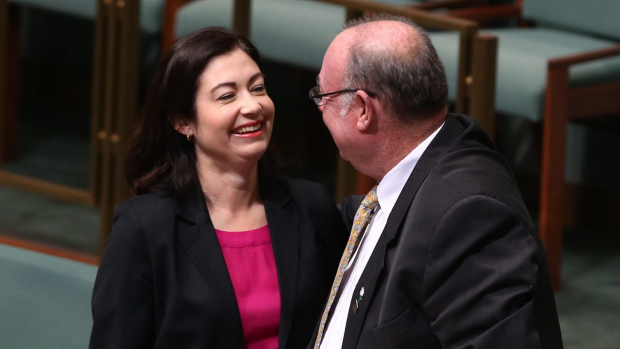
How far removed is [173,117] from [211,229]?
23 cm

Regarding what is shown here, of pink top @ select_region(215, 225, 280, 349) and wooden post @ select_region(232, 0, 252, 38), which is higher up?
wooden post @ select_region(232, 0, 252, 38)

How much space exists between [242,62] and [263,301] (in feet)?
1.50

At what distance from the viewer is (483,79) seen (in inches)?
112

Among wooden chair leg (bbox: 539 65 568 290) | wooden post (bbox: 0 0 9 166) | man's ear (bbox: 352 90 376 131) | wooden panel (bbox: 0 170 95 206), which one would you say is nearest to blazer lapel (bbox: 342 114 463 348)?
man's ear (bbox: 352 90 376 131)

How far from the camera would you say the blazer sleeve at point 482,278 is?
1.34 m

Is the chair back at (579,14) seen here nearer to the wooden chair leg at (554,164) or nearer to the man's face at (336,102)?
the wooden chair leg at (554,164)

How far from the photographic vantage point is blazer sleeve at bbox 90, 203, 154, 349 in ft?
5.49

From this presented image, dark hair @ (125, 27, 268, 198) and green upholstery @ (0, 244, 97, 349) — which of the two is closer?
dark hair @ (125, 27, 268, 198)

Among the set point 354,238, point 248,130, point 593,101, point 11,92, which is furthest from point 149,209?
point 11,92

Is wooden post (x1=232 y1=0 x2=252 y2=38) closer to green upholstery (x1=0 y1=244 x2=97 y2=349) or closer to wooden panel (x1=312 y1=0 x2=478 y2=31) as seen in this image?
wooden panel (x1=312 y1=0 x2=478 y2=31)

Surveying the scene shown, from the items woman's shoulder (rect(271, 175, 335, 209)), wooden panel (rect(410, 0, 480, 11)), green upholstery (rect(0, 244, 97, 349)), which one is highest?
wooden panel (rect(410, 0, 480, 11))

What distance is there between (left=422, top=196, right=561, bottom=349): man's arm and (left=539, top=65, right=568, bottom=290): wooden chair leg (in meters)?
1.81

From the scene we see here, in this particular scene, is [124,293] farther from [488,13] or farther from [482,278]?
[488,13]

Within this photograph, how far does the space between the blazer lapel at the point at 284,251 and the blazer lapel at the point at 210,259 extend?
0.30 ft
